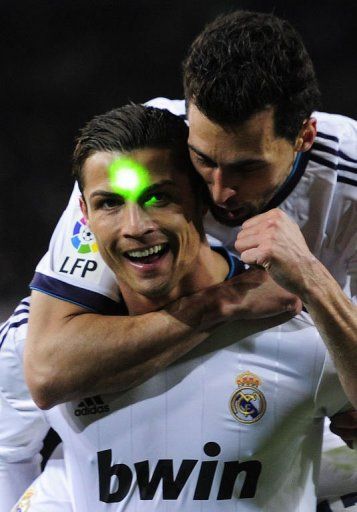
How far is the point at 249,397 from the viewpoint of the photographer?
179cm

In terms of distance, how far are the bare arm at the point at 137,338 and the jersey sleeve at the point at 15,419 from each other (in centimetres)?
45

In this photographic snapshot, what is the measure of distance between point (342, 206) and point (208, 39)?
0.53 meters

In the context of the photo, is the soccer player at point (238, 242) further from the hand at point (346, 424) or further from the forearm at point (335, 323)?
the hand at point (346, 424)

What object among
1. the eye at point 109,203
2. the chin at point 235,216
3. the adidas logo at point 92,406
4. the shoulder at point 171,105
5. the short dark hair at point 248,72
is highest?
the short dark hair at point 248,72

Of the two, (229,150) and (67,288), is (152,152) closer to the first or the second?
(229,150)

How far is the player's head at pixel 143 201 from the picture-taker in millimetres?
1723

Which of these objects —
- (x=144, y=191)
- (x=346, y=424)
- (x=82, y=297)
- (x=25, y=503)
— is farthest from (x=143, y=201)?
(x=25, y=503)

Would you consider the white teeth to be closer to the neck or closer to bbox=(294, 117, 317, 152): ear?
the neck

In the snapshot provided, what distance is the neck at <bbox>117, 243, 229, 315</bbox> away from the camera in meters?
1.80

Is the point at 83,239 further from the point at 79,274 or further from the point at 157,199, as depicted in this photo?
the point at 157,199

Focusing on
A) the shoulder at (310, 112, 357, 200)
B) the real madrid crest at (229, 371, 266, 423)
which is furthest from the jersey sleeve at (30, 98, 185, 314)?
the shoulder at (310, 112, 357, 200)

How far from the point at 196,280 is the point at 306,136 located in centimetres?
34

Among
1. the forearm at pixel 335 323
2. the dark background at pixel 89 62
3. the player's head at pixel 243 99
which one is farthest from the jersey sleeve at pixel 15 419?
the dark background at pixel 89 62

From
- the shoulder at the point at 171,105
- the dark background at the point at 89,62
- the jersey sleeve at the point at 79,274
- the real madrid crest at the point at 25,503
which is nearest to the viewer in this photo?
the jersey sleeve at the point at 79,274
